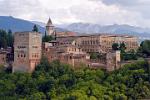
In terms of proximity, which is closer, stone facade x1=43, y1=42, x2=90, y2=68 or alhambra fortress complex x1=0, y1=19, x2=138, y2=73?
alhambra fortress complex x1=0, y1=19, x2=138, y2=73

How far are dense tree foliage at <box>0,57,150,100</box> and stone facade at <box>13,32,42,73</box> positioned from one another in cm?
51

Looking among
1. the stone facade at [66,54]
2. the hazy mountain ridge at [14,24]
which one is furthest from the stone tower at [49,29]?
the hazy mountain ridge at [14,24]

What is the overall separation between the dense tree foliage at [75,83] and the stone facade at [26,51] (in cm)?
51

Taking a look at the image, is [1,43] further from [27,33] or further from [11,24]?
[11,24]

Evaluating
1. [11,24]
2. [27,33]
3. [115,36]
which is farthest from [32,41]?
[11,24]

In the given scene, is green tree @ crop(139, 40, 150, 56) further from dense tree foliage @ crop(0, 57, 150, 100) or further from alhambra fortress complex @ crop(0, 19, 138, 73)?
dense tree foliage @ crop(0, 57, 150, 100)

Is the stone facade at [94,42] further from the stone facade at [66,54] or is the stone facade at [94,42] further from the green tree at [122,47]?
the stone facade at [66,54]

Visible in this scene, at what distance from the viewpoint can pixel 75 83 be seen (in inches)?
1576

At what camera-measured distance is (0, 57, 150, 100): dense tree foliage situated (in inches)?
1468

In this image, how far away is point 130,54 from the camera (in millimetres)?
44812

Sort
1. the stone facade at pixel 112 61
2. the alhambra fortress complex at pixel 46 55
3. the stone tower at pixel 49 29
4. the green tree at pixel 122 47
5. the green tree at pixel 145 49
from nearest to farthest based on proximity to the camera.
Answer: the stone facade at pixel 112 61 → the alhambra fortress complex at pixel 46 55 → the green tree at pixel 145 49 → the green tree at pixel 122 47 → the stone tower at pixel 49 29

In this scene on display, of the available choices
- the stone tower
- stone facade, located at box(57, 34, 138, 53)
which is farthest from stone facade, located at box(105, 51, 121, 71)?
the stone tower

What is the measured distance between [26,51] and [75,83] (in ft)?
16.8

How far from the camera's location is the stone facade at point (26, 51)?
1676 inches
